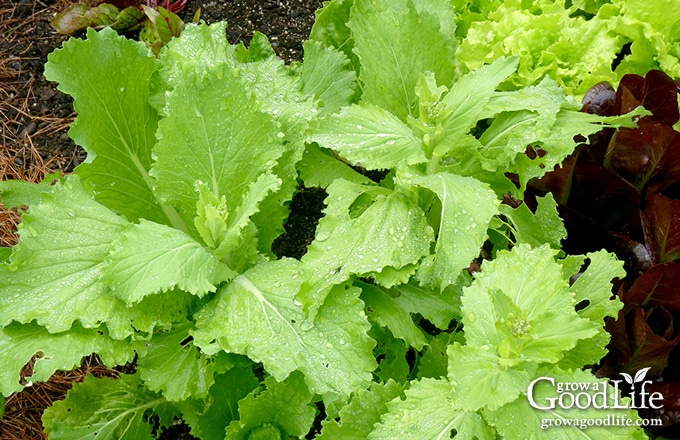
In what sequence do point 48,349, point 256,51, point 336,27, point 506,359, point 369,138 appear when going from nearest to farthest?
point 506,359 < point 48,349 < point 369,138 < point 256,51 < point 336,27

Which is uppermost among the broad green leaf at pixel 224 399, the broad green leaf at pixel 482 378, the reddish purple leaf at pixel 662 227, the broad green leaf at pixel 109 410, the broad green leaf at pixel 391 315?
the reddish purple leaf at pixel 662 227

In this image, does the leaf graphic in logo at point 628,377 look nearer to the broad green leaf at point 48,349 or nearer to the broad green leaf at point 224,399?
the broad green leaf at point 224,399

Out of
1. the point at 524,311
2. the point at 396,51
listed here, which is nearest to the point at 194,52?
the point at 396,51

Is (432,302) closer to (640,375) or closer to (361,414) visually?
(361,414)

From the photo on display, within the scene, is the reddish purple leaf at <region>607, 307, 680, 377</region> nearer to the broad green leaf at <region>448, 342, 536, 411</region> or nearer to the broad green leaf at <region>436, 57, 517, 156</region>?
the broad green leaf at <region>448, 342, 536, 411</region>

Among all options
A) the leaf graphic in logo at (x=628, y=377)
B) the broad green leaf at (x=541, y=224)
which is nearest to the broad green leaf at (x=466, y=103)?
the broad green leaf at (x=541, y=224)

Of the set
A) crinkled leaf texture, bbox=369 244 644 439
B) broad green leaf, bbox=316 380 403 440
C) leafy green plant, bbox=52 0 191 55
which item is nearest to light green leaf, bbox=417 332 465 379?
broad green leaf, bbox=316 380 403 440

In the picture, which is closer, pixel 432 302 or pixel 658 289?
pixel 658 289
